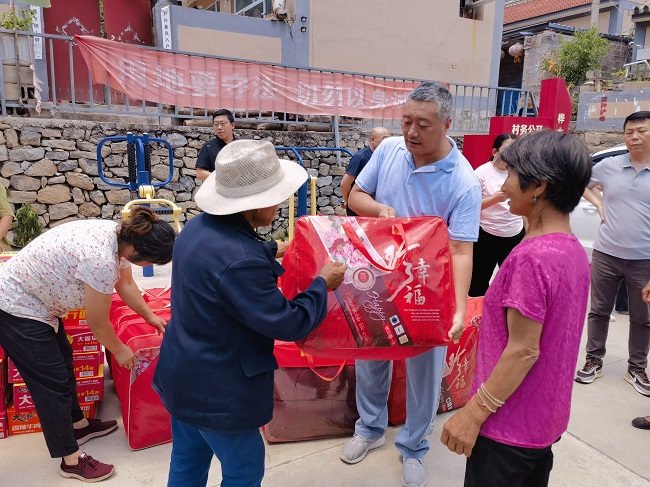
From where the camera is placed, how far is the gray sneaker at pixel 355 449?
7.88ft

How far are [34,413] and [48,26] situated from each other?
818 cm

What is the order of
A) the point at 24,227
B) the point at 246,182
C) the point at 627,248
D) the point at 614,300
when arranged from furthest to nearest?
the point at 24,227 → the point at 614,300 → the point at 627,248 → the point at 246,182

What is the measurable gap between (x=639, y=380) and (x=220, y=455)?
3.01 meters

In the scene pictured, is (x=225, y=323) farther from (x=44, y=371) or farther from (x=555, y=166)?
(x=44, y=371)

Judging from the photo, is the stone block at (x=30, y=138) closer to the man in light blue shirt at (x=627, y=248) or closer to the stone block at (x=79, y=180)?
the stone block at (x=79, y=180)

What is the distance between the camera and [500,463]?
1.33 metres

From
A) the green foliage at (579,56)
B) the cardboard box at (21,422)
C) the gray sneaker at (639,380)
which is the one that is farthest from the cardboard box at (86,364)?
the green foliage at (579,56)

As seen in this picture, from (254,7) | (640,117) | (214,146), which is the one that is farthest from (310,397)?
(254,7)

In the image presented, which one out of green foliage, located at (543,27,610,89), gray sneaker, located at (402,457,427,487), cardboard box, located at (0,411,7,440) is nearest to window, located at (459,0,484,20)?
green foliage, located at (543,27,610,89)

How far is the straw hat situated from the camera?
4.67 ft

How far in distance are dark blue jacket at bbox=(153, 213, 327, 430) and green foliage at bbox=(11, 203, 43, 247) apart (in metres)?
5.37

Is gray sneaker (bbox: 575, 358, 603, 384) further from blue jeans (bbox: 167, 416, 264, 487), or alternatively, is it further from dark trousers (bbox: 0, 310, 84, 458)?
dark trousers (bbox: 0, 310, 84, 458)

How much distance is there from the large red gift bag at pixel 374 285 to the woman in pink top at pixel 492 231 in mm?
2188

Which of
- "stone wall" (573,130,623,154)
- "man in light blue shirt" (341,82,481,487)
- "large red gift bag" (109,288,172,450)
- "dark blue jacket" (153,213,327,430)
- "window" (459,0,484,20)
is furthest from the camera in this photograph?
"window" (459,0,484,20)
